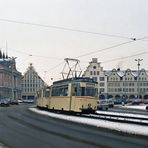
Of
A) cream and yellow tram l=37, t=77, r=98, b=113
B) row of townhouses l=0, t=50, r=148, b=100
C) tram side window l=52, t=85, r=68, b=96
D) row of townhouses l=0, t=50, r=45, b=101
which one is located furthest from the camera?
row of townhouses l=0, t=50, r=148, b=100

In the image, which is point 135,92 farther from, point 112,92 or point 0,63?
point 0,63

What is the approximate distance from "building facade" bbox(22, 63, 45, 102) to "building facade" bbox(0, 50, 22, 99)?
260 inches

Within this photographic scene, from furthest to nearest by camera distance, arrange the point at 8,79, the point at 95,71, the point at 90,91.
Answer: the point at 95,71, the point at 8,79, the point at 90,91

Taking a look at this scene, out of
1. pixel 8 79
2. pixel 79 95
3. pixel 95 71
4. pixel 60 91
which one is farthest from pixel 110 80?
pixel 79 95

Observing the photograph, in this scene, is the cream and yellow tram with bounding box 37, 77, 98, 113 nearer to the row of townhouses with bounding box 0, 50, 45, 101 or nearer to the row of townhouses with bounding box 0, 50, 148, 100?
the row of townhouses with bounding box 0, 50, 45, 101

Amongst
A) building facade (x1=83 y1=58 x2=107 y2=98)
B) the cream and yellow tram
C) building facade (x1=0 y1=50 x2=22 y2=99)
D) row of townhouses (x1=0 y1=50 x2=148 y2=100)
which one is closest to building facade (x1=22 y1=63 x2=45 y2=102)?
row of townhouses (x1=0 y1=50 x2=148 y2=100)

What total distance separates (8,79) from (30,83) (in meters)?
25.8

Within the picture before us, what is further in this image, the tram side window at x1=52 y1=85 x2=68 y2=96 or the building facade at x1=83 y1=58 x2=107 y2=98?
the building facade at x1=83 y1=58 x2=107 y2=98

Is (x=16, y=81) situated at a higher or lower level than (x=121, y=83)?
higher

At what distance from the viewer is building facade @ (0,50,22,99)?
504 feet

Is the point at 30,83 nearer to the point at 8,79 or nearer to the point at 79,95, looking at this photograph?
the point at 8,79

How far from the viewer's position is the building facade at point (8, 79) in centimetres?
15368

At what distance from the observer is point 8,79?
166 meters

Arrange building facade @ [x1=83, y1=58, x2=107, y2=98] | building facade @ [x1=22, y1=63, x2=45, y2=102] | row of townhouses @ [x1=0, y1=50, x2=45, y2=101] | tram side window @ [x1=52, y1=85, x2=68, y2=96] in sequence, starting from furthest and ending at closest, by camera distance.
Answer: building facade @ [x1=22, y1=63, x2=45, y2=102] < building facade @ [x1=83, y1=58, x2=107, y2=98] < row of townhouses @ [x1=0, y1=50, x2=45, y2=101] < tram side window @ [x1=52, y1=85, x2=68, y2=96]
